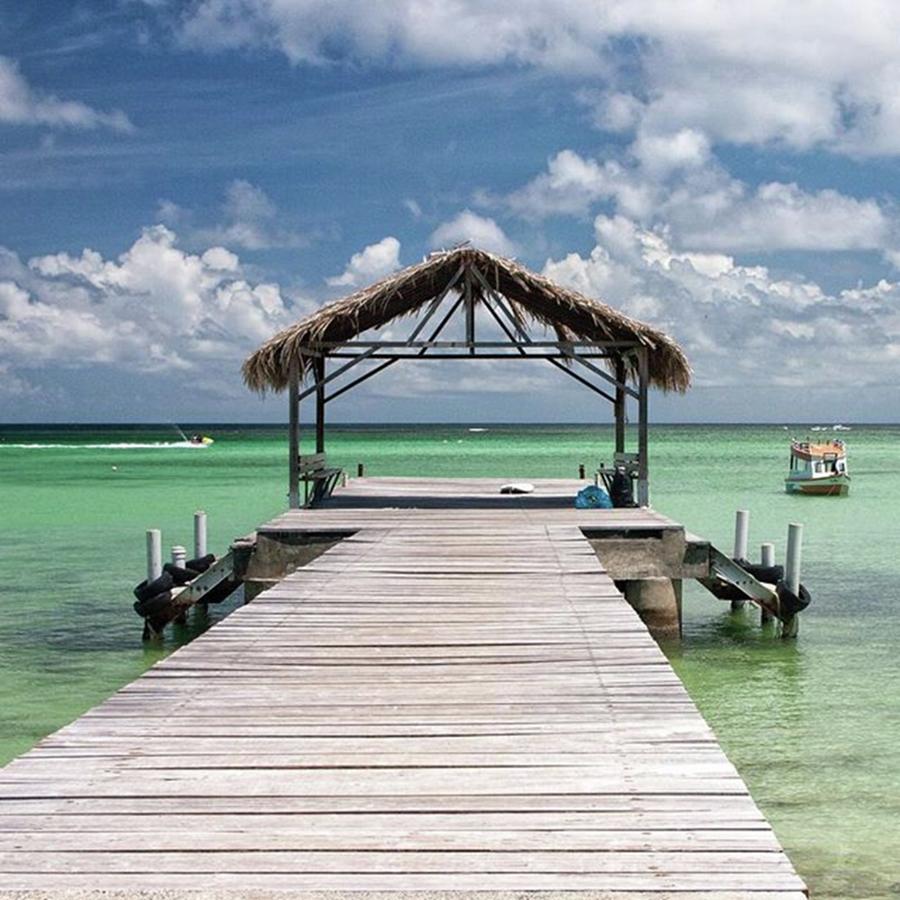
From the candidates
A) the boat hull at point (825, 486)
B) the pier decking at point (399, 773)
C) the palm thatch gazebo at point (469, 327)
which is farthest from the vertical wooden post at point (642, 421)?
the boat hull at point (825, 486)

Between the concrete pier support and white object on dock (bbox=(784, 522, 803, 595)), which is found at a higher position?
white object on dock (bbox=(784, 522, 803, 595))

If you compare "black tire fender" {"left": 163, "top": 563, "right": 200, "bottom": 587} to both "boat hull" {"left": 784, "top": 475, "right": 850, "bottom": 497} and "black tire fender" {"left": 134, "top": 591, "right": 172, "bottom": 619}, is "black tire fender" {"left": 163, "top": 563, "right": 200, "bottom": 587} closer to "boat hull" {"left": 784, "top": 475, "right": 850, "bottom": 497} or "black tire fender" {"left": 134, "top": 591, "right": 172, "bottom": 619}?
"black tire fender" {"left": 134, "top": 591, "right": 172, "bottom": 619}

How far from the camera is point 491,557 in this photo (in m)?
10.2

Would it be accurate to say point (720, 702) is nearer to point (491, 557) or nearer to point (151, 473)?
point (491, 557)

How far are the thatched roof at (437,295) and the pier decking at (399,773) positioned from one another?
257 inches

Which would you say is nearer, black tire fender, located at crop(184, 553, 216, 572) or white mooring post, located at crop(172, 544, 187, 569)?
black tire fender, located at crop(184, 553, 216, 572)

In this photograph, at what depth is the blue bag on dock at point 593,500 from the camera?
1435cm

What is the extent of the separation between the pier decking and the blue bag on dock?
22.5 ft

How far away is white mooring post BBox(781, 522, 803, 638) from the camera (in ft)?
40.9

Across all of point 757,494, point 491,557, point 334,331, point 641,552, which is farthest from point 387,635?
point 757,494

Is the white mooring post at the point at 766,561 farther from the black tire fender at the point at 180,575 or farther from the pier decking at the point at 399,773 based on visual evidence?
the pier decking at the point at 399,773

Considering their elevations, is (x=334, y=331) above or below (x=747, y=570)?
above

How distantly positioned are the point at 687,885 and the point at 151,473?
47703 millimetres

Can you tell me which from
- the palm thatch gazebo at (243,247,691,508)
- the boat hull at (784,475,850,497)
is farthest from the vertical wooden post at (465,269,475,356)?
the boat hull at (784,475,850,497)
